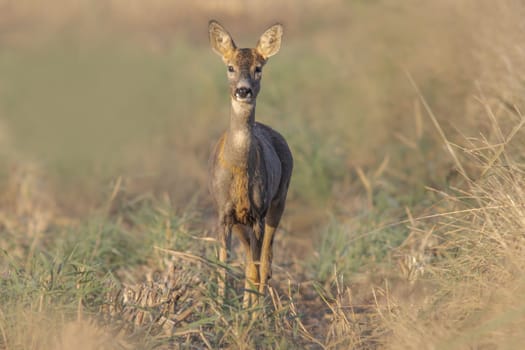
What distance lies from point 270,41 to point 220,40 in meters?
0.40

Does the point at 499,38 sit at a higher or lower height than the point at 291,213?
higher

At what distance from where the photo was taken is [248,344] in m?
6.15

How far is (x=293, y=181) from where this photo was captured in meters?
11.4

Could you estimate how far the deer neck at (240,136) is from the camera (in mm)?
7246

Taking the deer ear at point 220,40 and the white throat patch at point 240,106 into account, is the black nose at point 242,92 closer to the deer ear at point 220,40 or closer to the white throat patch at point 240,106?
the white throat patch at point 240,106

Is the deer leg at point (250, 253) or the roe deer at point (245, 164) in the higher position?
the roe deer at point (245, 164)

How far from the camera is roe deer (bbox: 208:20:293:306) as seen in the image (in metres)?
7.26

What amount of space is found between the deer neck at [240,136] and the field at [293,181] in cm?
79

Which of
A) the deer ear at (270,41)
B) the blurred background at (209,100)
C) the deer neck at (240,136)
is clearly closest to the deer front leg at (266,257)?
the deer neck at (240,136)

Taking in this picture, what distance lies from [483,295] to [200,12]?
49.7 ft

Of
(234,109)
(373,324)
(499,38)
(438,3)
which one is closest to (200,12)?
(438,3)

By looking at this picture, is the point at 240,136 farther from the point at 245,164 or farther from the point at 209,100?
the point at 209,100

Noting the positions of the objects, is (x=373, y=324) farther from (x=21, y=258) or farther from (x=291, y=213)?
(x=291, y=213)

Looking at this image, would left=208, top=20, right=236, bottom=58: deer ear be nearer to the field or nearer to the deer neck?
the deer neck
